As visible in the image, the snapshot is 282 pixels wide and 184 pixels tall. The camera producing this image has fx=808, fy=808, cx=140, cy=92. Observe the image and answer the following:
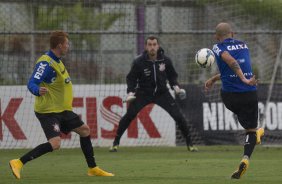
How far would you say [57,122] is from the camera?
1124 centimetres

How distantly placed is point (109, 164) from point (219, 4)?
6364 mm

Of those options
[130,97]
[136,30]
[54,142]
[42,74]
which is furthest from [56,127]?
[136,30]

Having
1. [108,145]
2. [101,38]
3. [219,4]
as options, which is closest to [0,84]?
[108,145]

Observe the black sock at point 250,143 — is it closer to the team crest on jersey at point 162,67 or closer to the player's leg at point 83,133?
the player's leg at point 83,133

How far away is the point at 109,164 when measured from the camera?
1341cm

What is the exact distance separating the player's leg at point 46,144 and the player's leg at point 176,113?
514cm

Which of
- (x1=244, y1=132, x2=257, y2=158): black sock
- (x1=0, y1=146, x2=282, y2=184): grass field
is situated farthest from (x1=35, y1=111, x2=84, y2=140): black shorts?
(x1=244, y1=132, x2=257, y2=158): black sock

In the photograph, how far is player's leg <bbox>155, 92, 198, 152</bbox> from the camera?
1608 cm

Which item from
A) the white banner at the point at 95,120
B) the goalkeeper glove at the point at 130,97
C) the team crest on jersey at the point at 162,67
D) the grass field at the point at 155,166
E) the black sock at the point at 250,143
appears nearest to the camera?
the grass field at the point at 155,166

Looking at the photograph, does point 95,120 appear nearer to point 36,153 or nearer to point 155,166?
point 155,166

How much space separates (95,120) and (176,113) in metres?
2.15

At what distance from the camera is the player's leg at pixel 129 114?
16094 millimetres

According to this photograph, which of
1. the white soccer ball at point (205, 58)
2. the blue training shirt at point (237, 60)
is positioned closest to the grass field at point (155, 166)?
the blue training shirt at point (237, 60)

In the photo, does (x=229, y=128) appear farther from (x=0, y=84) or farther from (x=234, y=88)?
(x=234, y=88)
